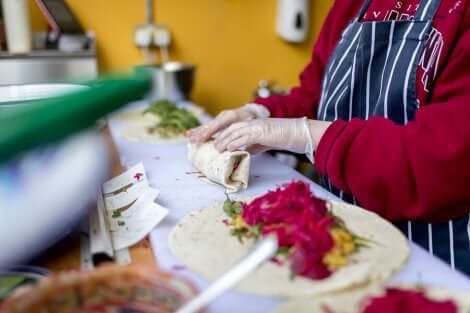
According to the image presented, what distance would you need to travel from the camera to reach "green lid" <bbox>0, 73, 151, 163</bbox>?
0.40 meters

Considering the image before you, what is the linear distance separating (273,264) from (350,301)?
0.36 ft

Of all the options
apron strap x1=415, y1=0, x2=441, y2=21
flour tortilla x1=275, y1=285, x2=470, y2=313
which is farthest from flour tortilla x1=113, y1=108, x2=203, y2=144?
flour tortilla x1=275, y1=285, x2=470, y2=313

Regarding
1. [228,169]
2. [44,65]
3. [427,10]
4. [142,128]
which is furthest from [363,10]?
[44,65]

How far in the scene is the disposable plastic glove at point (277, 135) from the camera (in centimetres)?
90

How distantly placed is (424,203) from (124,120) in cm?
103

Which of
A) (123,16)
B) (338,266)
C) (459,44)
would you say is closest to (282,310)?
(338,266)

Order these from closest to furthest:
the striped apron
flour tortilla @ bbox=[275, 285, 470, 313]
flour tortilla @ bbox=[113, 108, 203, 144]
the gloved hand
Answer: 1. flour tortilla @ bbox=[275, 285, 470, 313]
2. the striped apron
3. the gloved hand
4. flour tortilla @ bbox=[113, 108, 203, 144]

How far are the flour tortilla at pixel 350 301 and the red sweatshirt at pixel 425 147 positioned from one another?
0.26m

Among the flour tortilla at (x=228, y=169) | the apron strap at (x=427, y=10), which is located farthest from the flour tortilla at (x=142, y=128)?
the apron strap at (x=427, y=10)

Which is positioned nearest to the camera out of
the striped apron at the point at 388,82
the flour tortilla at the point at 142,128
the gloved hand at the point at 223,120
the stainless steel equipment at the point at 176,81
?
the striped apron at the point at 388,82

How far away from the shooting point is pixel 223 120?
1.11 metres

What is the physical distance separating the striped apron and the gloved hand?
0.17m

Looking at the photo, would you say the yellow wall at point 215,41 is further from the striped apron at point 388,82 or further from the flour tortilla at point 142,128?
the striped apron at point 388,82

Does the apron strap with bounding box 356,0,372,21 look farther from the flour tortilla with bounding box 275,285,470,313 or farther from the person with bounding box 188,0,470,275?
the flour tortilla with bounding box 275,285,470,313
